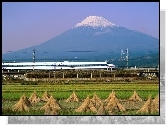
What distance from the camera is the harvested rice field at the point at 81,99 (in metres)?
9.34

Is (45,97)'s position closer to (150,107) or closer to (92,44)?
(92,44)

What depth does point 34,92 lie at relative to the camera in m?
9.56

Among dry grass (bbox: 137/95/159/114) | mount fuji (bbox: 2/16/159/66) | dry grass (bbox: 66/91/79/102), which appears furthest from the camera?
dry grass (bbox: 66/91/79/102)

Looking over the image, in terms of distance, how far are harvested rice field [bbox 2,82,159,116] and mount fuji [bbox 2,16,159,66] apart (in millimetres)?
539

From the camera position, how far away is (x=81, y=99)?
952cm

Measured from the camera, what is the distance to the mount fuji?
9.38 meters

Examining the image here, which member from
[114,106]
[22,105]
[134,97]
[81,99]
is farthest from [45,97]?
[134,97]

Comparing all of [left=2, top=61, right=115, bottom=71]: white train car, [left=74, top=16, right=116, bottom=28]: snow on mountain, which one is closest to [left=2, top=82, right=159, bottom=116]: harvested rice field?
[left=2, top=61, right=115, bottom=71]: white train car

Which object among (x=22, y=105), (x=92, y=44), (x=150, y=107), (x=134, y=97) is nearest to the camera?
(x=150, y=107)

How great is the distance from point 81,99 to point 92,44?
0.99 meters

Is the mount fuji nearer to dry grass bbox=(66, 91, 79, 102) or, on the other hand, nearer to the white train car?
the white train car

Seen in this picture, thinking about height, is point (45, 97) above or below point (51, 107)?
above

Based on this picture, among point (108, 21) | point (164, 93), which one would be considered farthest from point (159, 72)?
point (108, 21)

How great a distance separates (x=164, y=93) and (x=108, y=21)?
1.57 m
